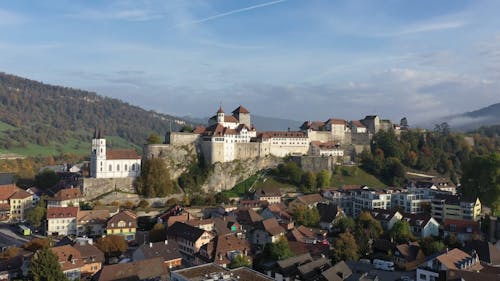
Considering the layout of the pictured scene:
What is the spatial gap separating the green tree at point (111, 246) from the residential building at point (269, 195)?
2270cm

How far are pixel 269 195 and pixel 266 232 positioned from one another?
53.1ft

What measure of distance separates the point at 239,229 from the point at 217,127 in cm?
2280

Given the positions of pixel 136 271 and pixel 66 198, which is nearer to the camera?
pixel 136 271

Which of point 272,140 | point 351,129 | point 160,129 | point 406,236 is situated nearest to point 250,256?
point 406,236

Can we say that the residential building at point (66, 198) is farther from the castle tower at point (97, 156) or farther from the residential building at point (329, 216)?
the residential building at point (329, 216)

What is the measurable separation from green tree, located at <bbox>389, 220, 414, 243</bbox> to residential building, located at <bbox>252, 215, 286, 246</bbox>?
10721 mm

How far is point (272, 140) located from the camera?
73.1m

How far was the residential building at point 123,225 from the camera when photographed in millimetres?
46562

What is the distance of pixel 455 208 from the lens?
5322cm

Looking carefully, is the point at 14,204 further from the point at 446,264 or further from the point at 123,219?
the point at 446,264

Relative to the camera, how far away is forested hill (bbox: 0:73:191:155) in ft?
421

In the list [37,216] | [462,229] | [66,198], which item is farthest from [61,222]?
[462,229]

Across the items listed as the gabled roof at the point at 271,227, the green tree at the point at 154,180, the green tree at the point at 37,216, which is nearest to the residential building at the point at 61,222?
the green tree at the point at 37,216

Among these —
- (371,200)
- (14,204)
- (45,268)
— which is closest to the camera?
(45,268)
